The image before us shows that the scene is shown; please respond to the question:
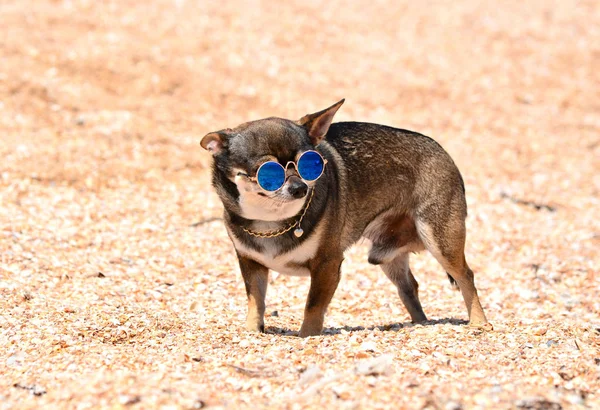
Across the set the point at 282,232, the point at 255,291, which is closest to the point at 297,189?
the point at 282,232

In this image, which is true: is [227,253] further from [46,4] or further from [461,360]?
[46,4]

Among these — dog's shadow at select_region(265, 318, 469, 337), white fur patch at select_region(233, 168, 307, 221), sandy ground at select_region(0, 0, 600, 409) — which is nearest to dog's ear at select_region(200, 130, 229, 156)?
white fur patch at select_region(233, 168, 307, 221)

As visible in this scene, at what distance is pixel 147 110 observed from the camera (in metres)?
14.0

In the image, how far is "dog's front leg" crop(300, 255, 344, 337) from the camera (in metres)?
6.33

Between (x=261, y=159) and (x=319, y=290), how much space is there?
1245 mm

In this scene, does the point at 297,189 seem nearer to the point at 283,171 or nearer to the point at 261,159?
the point at 283,171

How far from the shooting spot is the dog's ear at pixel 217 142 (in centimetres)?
596

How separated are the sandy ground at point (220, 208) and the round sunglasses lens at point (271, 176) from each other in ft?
3.84

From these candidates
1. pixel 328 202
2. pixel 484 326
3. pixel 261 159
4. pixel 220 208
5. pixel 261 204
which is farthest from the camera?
pixel 220 208

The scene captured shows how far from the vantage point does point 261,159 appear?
18.9 feet

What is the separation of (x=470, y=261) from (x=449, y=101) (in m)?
7.28

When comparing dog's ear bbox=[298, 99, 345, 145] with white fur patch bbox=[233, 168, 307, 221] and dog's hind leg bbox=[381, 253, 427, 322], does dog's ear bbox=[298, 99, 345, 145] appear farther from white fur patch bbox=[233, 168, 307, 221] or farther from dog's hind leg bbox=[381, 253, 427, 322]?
dog's hind leg bbox=[381, 253, 427, 322]

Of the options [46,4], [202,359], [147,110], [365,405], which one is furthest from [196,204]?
[46,4]

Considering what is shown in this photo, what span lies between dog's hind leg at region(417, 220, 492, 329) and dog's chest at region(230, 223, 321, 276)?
1275 mm
